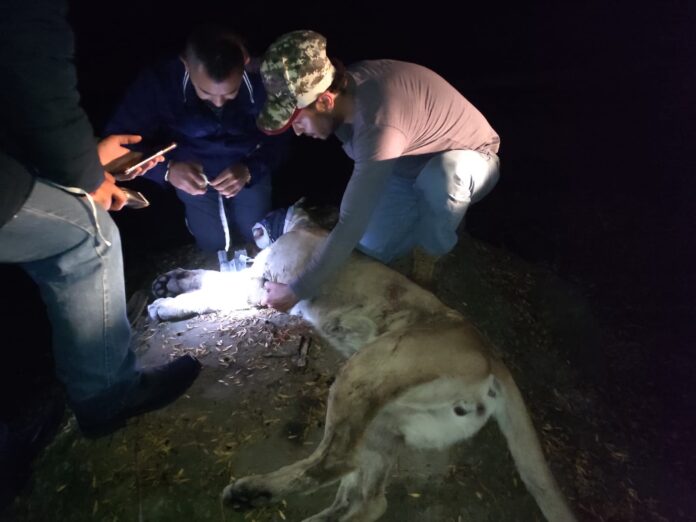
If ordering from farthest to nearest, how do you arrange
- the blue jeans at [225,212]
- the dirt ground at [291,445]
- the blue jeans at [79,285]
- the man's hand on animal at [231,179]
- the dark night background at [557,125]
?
1. the dark night background at [557,125]
2. the blue jeans at [225,212]
3. the man's hand on animal at [231,179]
4. the dirt ground at [291,445]
5. the blue jeans at [79,285]

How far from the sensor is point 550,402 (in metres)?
3.44

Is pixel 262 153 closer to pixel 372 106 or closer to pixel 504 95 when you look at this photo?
pixel 372 106

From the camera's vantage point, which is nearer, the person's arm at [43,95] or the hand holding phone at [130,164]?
the person's arm at [43,95]

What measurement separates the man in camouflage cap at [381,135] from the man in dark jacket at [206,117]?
0.55 metres

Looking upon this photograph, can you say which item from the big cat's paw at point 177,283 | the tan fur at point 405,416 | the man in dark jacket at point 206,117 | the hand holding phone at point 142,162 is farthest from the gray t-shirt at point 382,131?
the hand holding phone at point 142,162

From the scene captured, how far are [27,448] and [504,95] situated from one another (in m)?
10.3

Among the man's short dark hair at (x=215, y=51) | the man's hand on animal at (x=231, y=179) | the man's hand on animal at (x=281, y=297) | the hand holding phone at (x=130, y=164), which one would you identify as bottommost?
the man's hand on animal at (x=281, y=297)

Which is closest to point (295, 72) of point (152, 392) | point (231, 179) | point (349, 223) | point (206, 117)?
point (349, 223)

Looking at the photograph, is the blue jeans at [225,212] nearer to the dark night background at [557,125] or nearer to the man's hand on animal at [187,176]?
the man's hand on animal at [187,176]

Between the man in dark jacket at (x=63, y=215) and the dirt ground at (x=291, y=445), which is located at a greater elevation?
the man in dark jacket at (x=63, y=215)

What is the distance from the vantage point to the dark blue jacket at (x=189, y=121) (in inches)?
133

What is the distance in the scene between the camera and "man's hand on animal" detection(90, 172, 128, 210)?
7.36 ft

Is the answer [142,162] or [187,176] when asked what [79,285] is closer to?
[142,162]

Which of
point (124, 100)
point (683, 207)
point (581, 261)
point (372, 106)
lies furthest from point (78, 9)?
point (683, 207)
